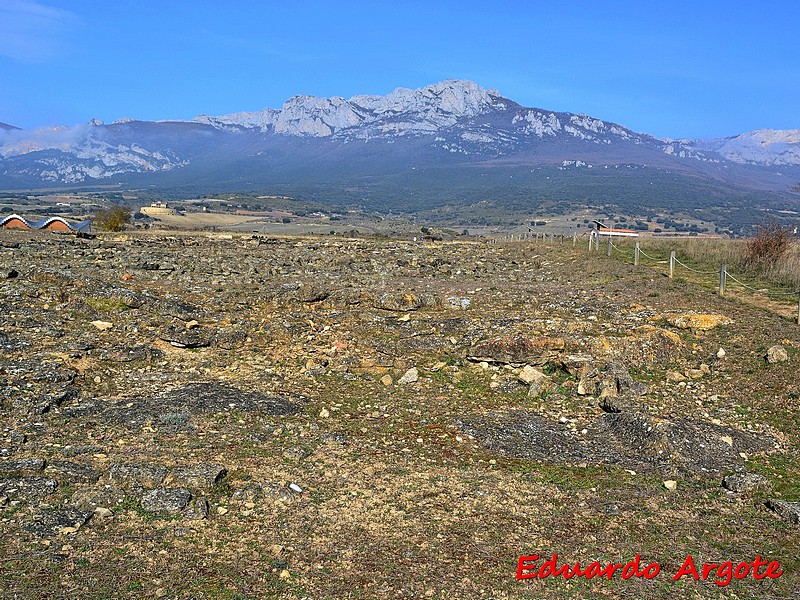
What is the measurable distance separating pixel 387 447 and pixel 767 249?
23096 millimetres

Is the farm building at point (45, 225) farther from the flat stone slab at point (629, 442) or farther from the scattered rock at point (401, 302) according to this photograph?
the flat stone slab at point (629, 442)

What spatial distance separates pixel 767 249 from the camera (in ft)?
90.0

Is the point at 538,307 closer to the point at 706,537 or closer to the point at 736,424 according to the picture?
the point at 736,424

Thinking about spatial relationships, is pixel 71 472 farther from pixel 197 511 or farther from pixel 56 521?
pixel 197 511

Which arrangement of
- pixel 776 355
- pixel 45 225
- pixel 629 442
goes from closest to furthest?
pixel 629 442 → pixel 776 355 → pixel 45 225

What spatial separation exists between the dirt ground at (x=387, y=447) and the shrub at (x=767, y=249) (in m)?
10.4

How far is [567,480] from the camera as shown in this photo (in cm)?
859

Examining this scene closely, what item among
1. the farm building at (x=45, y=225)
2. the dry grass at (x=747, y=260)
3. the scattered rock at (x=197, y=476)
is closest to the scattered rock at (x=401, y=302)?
the scattered rock at (x=197, y=476)

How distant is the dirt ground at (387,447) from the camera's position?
21.5 ft

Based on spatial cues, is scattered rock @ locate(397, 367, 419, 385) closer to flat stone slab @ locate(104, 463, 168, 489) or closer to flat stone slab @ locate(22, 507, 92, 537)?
flat stone slab @ locate(104, 463, 168, 489)

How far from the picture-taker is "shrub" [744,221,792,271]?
87.1 ft

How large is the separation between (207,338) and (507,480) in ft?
25.5

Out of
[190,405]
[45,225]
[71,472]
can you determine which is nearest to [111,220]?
[45,225]

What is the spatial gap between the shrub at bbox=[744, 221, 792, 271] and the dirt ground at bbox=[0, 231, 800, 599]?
10425 millimetres
